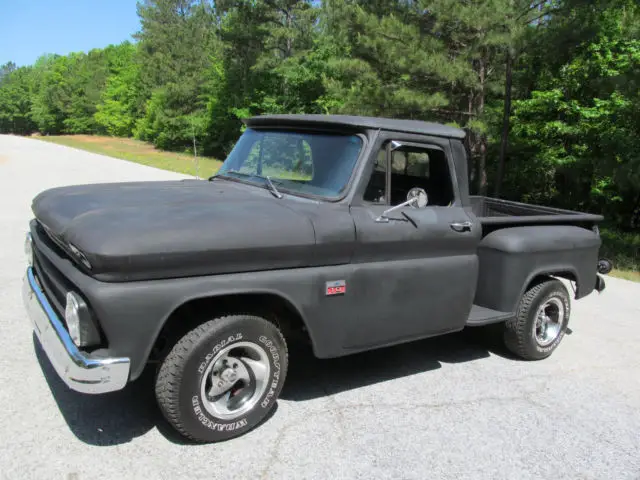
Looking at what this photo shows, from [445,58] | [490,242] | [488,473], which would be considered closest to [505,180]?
[445,58]

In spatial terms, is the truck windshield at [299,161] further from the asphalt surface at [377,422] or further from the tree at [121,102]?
the tree at [121,102]

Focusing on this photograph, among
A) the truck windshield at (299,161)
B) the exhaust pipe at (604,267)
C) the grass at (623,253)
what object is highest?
the truck windshield at (299,161)

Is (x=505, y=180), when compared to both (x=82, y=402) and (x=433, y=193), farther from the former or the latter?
(x=82, y=402)

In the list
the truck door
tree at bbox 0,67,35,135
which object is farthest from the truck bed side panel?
tree at bbox 0,67,35,135

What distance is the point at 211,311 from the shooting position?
3135mm

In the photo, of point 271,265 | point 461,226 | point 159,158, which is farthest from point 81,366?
point 159,158

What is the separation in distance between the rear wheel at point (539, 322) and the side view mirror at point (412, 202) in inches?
59.7

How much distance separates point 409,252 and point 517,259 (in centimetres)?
111

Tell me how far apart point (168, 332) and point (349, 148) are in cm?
172

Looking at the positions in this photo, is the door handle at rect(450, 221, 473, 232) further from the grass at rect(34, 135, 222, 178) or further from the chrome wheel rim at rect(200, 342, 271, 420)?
the grass at rect(34, 135, 222, 178)

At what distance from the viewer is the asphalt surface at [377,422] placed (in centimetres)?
301

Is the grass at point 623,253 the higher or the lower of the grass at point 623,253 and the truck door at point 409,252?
the lower

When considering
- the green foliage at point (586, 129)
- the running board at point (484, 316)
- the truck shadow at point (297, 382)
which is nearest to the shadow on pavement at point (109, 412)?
the truck shadow at point (297, 382)

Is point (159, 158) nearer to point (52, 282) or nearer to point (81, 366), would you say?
point (52, 282)
